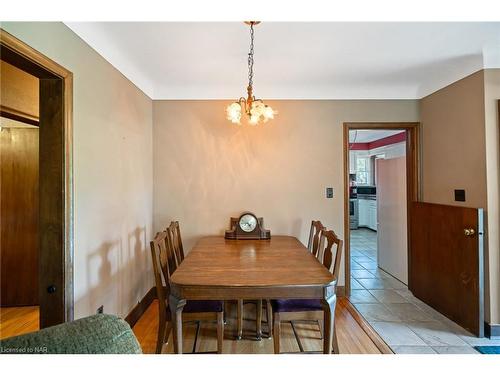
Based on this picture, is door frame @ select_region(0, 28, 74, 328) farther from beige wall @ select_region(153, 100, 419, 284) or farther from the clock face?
the clock face

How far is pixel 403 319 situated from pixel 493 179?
59.7 inches

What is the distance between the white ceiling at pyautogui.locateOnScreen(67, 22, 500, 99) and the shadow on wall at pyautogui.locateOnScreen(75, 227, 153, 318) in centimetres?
155

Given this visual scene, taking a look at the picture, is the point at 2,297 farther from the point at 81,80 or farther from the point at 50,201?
the point at 81,80

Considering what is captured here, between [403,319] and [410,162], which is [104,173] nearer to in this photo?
[403,319]

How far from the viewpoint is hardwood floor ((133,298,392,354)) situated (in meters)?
2.00

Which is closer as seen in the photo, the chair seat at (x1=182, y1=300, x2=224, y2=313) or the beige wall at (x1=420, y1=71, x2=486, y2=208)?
the chair seat at (x1=182, y1=300, x2=224, y2=313)

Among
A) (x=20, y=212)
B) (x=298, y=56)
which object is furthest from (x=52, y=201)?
(x=298, y=56)

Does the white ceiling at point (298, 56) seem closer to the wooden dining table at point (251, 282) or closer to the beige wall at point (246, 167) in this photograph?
the beige wall at point (246, 167)

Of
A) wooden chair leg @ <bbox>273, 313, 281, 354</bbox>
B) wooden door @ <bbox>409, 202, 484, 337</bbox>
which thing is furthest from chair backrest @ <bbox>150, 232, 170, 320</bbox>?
wooden door @ <bbox>409, 202, 484, 337</bbox>

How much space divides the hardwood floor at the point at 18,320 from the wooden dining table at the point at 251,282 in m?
1.71

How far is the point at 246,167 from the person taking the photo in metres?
2.99

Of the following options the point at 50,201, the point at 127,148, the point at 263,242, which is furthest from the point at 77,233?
the point at 263,242
